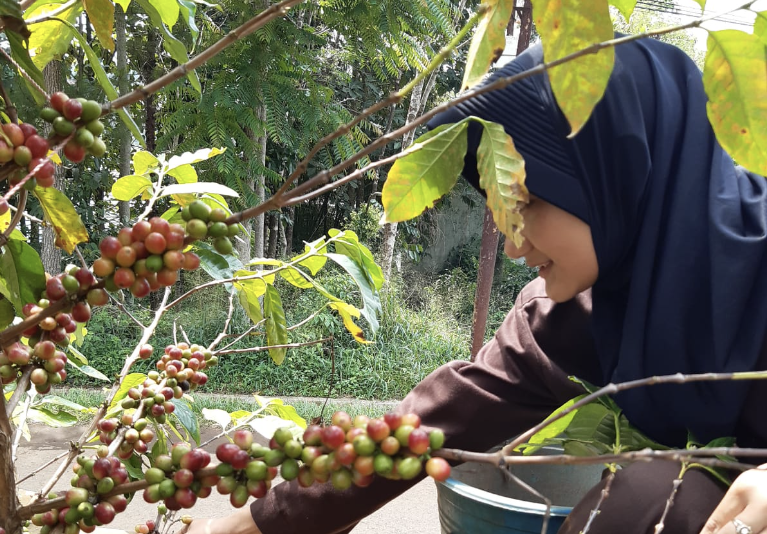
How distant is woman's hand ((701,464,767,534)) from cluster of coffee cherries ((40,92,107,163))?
71cm

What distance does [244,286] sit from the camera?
78cm

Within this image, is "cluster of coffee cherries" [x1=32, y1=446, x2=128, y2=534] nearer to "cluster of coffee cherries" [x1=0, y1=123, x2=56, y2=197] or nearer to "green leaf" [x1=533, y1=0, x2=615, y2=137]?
"cluster of coffee cherries" [x1=0, y1=123, x2=56, y2=197]

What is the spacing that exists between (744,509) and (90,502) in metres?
0.66

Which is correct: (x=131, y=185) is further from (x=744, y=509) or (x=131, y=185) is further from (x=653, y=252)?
(x=744, y=509)

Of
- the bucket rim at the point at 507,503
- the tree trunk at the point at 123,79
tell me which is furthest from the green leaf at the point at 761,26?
the tree trunk at the point at 123,79

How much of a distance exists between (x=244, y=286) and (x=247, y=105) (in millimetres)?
2967

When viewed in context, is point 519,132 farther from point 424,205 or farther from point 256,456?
point 256,456

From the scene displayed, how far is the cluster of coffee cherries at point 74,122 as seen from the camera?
41cm

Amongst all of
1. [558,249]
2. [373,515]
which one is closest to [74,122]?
[558,249]

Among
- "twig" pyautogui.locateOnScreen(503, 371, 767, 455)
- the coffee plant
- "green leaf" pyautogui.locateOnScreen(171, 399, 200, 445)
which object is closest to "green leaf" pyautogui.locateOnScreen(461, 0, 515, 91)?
the coffee plant

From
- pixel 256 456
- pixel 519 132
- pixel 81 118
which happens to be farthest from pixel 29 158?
pixel 519 132

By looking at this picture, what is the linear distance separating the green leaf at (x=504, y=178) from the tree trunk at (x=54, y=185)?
3355mm

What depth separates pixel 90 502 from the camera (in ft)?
1.58

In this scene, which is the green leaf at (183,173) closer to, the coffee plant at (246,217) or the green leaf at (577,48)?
the coffee plant at (246,217)
